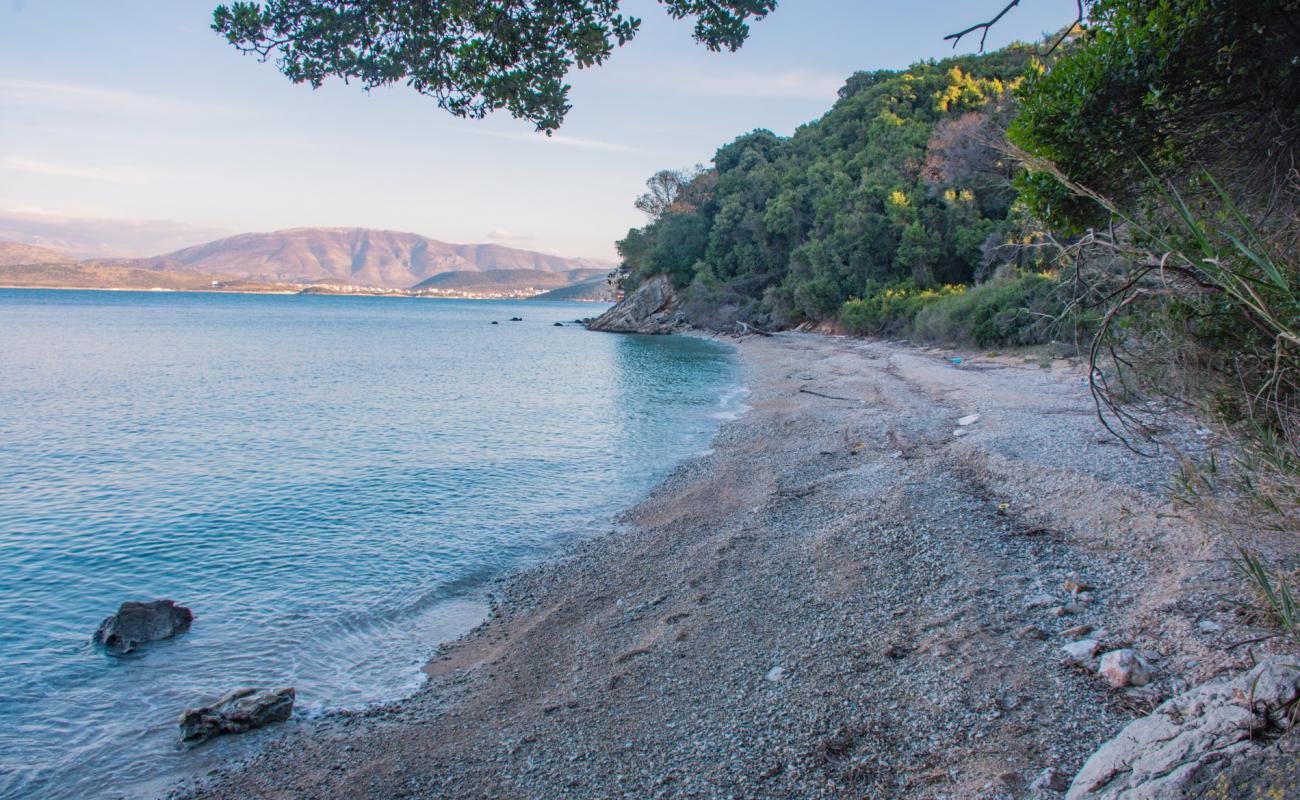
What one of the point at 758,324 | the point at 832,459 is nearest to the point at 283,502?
the point at 832,459

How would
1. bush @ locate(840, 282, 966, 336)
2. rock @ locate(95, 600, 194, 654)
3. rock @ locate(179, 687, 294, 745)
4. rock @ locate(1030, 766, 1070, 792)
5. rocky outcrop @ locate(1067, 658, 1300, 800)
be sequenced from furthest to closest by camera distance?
bush @ locate(840, 282, 966, 336) < rock @ locate(95, 600, 194, 654) < rock @ locate(179, 687, 294, 745) < rock @ locate(1030, 766, 1070, 792) < rocky outcrop @ locate(1067, 658, 1300, 800)

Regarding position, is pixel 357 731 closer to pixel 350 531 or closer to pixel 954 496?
pixel 350 531

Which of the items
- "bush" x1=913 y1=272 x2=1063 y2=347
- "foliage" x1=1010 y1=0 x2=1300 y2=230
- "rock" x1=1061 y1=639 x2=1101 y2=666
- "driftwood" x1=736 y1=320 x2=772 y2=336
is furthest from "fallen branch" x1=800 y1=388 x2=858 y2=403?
"driftwood" x1=736 y1=320 x2=772 y2=336

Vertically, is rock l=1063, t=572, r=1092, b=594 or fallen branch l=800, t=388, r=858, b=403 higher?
rock l=1063, t=572, r=1092, b=594

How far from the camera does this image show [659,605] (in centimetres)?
795

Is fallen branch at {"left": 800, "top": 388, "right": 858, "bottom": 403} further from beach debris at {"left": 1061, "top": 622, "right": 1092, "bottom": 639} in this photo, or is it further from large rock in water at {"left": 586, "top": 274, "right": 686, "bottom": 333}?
large rock in water at {"left": 586, "top": 274, "right": 686, "bottom": 333}

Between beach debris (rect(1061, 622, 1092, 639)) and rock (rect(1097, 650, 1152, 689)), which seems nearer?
rock (rect(1097, 650, 1152, 689))

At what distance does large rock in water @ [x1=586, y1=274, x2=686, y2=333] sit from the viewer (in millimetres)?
69869

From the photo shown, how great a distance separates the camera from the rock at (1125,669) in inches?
189

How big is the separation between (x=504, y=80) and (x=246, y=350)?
48.5m

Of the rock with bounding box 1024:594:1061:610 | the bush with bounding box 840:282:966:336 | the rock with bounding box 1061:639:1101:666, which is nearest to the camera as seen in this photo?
the rock with bounding box 1061:639:1101:666

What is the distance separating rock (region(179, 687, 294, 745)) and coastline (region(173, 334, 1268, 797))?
11.5 inches

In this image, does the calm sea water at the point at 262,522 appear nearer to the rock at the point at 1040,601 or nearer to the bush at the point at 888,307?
the rock at the point at 1040,601

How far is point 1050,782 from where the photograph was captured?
392 centimetres
